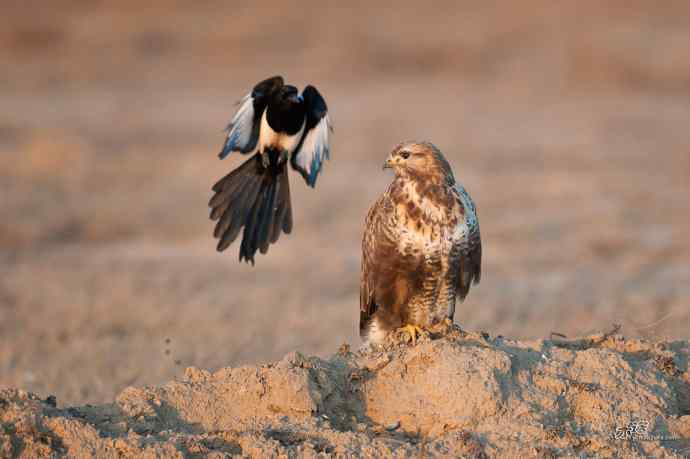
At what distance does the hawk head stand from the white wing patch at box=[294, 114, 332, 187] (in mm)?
949

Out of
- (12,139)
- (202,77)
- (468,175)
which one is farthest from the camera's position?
(202,77)

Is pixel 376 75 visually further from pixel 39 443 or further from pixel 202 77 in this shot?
pixel 39 443

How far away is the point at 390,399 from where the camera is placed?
18.0 ft

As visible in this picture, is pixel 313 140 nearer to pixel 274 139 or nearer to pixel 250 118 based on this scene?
pixel 274 139

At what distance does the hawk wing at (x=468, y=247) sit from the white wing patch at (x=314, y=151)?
1.19 meters

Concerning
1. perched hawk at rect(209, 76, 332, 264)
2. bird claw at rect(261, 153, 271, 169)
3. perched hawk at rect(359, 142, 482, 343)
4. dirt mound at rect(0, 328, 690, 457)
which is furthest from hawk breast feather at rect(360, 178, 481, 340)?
bird claw at rect(261, 153, 271, 169)

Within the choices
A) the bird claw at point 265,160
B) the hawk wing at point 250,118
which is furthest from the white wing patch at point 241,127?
the bird claw at point 265,160

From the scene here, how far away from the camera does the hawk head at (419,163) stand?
6.16 metres

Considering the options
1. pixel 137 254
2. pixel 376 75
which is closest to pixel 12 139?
pixel 137 254

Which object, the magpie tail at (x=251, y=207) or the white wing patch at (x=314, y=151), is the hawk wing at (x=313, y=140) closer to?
the white wing patch at (x=314, y=151)

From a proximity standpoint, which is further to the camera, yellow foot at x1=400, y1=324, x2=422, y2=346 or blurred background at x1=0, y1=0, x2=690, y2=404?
blurred background at x1=0, y1=0, x2=690, y2=404

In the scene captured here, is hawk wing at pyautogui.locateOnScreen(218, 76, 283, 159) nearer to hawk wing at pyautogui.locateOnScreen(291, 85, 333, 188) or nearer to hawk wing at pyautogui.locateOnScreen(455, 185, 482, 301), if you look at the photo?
hawk wing at pyautogui.locateOnScreen(291, 85, 333, 188)

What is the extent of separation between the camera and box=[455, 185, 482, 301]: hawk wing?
20.4ft

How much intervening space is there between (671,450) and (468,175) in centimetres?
1315
